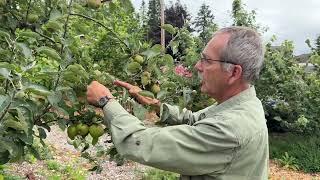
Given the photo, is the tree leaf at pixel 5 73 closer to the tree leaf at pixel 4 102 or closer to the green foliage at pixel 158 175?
the tree leaf at pixel 4 102

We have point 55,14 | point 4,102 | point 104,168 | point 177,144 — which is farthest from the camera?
point 104,168

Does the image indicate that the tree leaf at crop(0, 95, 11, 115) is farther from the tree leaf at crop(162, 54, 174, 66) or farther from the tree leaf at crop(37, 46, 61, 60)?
the tree leaf at crop(162, 54, 174, 66)

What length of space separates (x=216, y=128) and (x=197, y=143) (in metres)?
0.07

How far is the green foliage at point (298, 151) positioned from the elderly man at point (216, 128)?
18.4 feet

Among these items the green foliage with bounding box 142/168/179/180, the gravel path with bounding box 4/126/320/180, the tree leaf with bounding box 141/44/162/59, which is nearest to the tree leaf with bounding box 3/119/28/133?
the tree leaf with bounding box 141/44/162/59

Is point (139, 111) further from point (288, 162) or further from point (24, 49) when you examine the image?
point (288, 162)

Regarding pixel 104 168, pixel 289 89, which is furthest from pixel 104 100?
pixel 289 89

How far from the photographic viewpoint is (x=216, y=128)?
5.55ft

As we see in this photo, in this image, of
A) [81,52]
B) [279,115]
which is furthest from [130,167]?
[81,52]

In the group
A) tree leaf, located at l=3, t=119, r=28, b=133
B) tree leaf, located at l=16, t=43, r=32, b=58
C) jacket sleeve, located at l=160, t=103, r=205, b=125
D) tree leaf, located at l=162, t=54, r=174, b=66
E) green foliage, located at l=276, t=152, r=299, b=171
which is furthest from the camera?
green foliage, located at l=276, t=152, r=299, b=171

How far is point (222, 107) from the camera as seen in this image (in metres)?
1.88

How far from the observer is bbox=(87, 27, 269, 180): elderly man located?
5.51 ft

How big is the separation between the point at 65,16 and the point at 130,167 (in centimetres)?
→ 455

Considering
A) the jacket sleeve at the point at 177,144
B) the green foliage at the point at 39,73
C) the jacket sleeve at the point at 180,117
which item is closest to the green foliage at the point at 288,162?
the jacket sleeve at the point at 180,117
